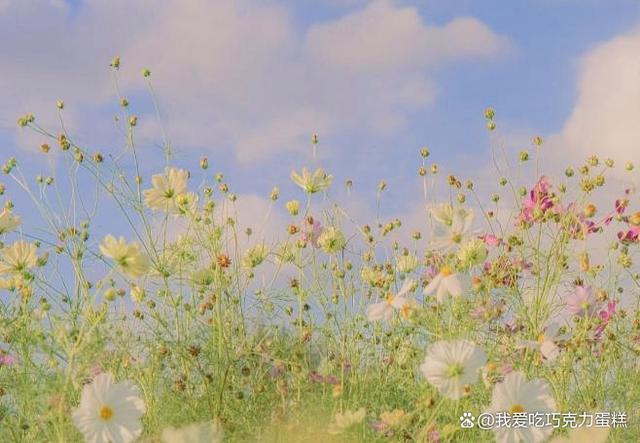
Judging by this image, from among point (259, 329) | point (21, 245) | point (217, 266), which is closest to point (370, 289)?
point (259, 329)

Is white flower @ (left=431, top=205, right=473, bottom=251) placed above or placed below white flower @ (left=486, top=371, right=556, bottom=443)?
above

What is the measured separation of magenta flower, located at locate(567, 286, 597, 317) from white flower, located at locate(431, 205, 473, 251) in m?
0.78

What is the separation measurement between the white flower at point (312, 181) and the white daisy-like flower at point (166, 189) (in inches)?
19.4

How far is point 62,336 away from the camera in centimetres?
159

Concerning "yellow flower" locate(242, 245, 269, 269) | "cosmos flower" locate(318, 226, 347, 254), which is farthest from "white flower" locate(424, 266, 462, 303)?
"cosmos flower" locate(318, 226, 347, 254)

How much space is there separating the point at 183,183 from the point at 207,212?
0.52 m

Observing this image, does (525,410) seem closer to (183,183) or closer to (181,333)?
(183,183)

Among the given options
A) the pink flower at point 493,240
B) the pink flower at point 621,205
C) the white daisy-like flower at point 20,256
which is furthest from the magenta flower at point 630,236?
the white daisy-like flower at point 20,256

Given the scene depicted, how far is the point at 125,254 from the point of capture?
154cm

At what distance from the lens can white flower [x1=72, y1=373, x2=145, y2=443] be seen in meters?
1.39

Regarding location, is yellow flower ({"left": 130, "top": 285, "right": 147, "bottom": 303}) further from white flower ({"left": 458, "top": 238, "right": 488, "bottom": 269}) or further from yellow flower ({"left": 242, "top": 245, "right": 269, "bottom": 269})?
white flower ({"left": 458, "top": 238, "right": 488, "bottom": 269})

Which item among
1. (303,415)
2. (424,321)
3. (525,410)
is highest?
(424,321)

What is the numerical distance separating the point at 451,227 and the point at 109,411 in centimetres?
78

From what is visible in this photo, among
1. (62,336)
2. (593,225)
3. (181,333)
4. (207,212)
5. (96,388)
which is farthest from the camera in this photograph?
(593,225)
